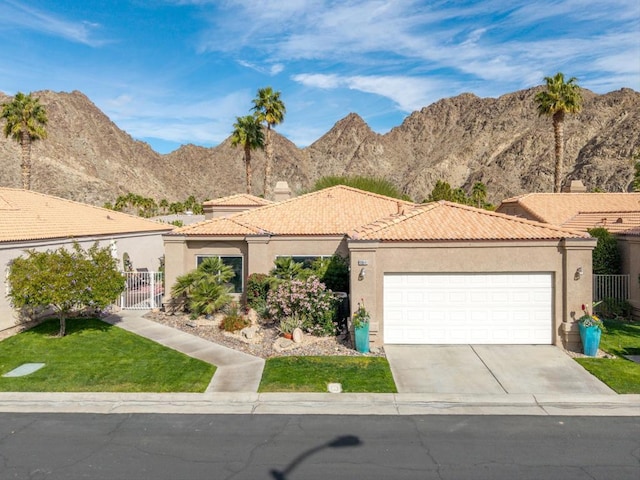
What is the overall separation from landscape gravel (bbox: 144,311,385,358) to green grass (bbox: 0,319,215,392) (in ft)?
5.55

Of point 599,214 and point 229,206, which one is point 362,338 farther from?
point 229,206

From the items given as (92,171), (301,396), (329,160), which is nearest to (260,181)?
(329,160)

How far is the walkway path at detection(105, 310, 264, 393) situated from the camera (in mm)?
11430

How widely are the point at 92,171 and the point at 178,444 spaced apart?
5458 inches

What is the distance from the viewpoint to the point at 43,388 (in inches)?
433

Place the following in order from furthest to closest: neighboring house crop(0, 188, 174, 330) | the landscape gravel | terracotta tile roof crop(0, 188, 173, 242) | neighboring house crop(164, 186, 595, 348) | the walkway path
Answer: terracotta tile roof crop(0, 188, 173, 242), neighboring house crop(0, 188, 174, 330), neighboring house crop(164, 186, 595, 348), the landscape gravel, the walkway path

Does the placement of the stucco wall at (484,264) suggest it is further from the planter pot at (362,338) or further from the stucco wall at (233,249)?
the stucco wall at (233,249)

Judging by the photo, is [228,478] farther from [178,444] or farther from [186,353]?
[186,353]

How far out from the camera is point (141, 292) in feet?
67.4

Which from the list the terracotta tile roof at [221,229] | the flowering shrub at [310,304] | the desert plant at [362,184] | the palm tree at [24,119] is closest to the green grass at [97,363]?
the flowering shrub at [310,304]

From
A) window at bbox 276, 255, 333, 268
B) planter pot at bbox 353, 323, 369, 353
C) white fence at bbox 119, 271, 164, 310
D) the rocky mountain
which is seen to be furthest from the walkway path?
the rocky mountain

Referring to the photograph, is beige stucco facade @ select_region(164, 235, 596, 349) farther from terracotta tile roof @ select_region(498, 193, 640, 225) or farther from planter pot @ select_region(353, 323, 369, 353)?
terracotta tile roof @ select_region(498, 193, 640, 225)

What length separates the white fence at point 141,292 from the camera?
19.6 metres

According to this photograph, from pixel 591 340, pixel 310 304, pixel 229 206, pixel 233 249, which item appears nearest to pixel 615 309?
pixel 591 340
